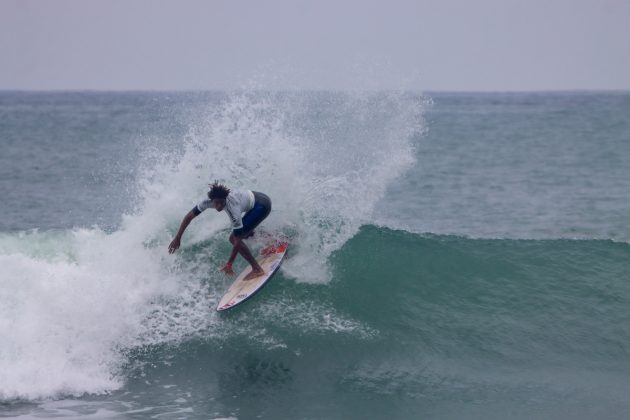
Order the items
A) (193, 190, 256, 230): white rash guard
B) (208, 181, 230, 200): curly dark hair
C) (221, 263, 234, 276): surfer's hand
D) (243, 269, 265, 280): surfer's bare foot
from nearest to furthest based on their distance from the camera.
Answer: (208, 181, 230, 200): curly dark hair → (193, 190, 256, 230): white rash guard → (221, 263, 234, 276): surfer's hand → (243, 269, 265, 280): surfer's bare foot

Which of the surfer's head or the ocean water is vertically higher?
the surfer's head

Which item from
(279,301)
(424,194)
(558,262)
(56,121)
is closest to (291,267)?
(279,301)

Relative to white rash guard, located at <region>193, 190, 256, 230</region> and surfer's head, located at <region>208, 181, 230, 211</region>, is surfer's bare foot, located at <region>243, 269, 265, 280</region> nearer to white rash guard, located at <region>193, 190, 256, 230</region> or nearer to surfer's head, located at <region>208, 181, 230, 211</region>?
white rash guard, located at <region>193, 190, 256, 230</region>

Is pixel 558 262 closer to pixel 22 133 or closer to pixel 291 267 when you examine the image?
pixel 291 267

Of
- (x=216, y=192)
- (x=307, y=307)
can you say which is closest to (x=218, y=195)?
(x=216, y=192)

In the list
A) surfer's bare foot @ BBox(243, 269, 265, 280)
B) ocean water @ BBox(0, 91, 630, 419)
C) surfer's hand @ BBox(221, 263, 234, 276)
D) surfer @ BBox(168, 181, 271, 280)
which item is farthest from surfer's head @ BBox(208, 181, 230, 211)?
ocean water @ BBox(0, 91, 630, 419)

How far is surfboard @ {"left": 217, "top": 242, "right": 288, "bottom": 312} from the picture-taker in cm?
1023

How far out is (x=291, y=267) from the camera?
11.4 m

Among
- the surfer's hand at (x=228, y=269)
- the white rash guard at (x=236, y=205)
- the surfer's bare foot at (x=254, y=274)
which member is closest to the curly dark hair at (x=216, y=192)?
the white rash guard at (x=236, y=205)

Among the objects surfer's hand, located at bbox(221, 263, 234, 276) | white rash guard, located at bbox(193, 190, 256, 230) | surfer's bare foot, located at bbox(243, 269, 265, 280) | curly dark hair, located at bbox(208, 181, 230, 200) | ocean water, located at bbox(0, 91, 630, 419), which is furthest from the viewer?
surfer's bare foot, located at bbox(243, 269, 265, 280)

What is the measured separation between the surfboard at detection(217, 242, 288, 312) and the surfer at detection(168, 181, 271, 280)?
128mm

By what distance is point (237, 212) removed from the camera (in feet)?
32.8

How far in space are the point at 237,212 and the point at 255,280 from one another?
3.71 ft

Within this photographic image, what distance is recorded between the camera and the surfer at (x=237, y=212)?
9672 mm
